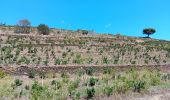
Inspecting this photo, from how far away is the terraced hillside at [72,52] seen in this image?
43719mm

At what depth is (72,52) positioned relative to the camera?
50.6m

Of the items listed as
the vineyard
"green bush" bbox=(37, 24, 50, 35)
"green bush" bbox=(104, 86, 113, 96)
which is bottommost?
"green bush" bbox=(104, 86, 113, 96)

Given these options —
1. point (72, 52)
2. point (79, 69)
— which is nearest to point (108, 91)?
point (79, 69)

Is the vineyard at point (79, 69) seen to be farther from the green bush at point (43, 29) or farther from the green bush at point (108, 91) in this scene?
the green bush at point (43, 29)

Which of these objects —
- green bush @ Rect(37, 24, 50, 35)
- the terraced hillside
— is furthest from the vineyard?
green bush @ Rect(37, 24, 50, 35)

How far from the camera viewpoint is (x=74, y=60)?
44.2 m

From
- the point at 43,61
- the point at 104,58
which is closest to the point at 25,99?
the point at 43,61

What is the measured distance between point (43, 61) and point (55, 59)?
2.32 m

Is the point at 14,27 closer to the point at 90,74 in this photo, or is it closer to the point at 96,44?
the point at 96,44

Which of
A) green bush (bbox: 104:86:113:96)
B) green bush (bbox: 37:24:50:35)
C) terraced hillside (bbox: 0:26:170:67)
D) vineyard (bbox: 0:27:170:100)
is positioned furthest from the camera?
green bush (bbox: 37:24:50:35)

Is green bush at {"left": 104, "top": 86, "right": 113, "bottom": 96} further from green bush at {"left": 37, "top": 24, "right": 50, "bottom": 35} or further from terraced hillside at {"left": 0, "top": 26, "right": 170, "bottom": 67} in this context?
green bush at {"left": 37, "top": 24, "right": 50, "bottom": 35}

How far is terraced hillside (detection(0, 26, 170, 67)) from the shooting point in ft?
143

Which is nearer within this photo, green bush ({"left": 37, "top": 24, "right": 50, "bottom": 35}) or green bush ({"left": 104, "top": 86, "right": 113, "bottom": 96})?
green bush ({"left": 104, "top": 86, "right": 113, "bottom": 96})

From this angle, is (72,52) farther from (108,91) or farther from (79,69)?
(108,91)
